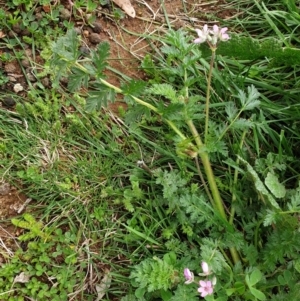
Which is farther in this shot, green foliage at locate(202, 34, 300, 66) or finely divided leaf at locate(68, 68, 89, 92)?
green foliage at locate(202, 34, 300, 66)

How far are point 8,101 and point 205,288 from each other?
1187mm

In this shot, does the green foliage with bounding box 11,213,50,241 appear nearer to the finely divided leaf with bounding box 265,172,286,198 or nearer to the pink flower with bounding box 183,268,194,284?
the pink flower with bounding box 183,268,194,284

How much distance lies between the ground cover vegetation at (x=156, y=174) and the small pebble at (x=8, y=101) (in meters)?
0.02

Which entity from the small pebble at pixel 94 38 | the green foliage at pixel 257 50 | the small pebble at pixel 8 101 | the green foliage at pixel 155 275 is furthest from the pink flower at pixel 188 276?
the small pebble at pixel 94 38

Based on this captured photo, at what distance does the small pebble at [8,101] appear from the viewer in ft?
7.77

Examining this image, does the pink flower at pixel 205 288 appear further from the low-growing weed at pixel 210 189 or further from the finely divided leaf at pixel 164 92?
the finely divided leaf at pixel 164 92

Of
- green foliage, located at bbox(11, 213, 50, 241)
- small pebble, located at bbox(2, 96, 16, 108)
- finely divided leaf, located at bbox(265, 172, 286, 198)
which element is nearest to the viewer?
finely divided leaf, located at bbox(265, 172, 286, 198)

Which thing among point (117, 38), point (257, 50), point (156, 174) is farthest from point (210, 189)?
point (117, 38)

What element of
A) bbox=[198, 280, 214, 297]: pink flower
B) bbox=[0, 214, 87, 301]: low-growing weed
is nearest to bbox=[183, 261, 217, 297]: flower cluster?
bbox=[198, 280, 214, 297]: pink flower

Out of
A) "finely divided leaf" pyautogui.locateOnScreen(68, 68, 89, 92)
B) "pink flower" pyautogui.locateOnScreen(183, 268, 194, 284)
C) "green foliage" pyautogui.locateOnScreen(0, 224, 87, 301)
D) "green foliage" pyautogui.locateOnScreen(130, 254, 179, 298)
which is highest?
"finely divided leaf" pyautogui.locateOnScreen(68, 68, 89, 92)

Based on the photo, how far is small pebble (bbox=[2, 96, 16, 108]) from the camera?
7.77 ft

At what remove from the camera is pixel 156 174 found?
2217mm

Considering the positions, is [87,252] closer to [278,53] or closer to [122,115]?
[122,115]

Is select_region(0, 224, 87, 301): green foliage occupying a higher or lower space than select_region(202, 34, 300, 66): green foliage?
lower
